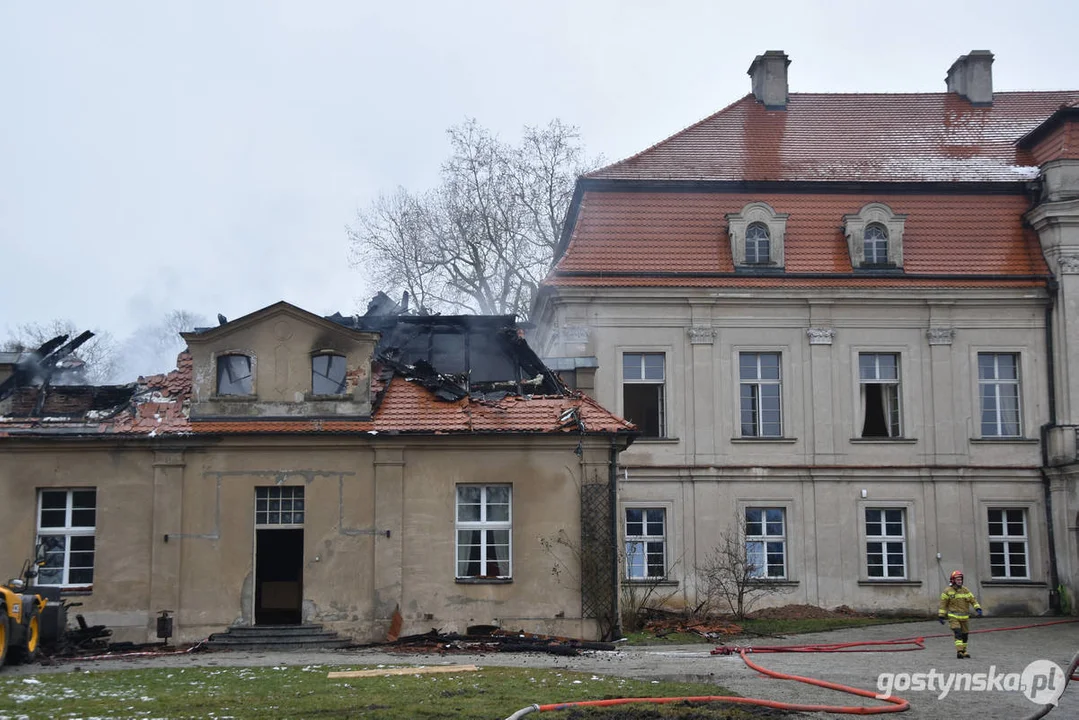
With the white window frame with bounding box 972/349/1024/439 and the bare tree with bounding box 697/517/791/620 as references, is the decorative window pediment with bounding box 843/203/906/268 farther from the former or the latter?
the bare tree with bounding box 697/517/791/620

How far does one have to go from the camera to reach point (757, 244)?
101ft

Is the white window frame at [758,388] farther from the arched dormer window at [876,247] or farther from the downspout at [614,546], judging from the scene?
the downspout at [614,546]

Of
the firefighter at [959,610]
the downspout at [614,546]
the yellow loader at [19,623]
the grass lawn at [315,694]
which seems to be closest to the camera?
the grass lawn at [315,694]

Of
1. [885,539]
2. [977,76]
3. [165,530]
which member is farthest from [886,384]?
[165,530]

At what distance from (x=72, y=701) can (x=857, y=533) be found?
20.6 meters

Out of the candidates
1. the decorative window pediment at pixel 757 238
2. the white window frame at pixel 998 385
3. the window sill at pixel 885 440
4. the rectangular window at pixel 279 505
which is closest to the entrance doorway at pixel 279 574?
the rectangular window at pixel 279 505

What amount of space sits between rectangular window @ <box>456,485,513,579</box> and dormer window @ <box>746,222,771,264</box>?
11841 millimetres

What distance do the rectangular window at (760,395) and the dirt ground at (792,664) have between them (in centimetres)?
807

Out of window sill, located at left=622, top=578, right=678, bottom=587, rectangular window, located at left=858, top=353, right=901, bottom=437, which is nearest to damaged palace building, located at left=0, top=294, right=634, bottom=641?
window sill, located at left=622, top=578, right=678, bottom=587

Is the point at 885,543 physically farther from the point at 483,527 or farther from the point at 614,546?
the point at 483,527

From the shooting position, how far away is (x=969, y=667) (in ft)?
55.8

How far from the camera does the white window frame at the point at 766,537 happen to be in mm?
29031

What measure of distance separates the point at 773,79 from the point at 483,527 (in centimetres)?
1882

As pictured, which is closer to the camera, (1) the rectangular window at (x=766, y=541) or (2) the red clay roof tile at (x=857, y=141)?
(1) the rectangular window at (x=766, y=541)
